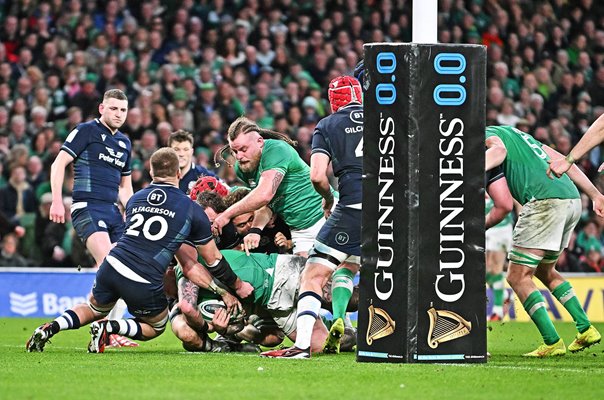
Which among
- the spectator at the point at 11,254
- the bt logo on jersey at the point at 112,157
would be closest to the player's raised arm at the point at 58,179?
the bt logo on jersey at the point at 112,157

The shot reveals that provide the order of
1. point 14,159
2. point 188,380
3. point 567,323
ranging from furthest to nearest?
point 14,159, point 567,323, point 188,380

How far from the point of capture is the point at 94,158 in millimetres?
11758

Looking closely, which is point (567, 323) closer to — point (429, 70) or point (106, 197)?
point (106, 197)

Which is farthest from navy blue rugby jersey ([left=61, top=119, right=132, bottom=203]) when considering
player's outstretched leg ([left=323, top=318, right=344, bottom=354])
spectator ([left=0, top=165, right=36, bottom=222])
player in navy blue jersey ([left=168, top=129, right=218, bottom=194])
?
spectator ([left=0, top=165, right=36, bottom=222])

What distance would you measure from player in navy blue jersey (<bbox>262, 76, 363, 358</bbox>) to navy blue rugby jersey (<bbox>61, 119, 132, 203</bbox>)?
2.71m

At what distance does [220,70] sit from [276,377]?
13037mm

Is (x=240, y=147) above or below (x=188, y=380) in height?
above

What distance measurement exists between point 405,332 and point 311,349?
5.69 feet

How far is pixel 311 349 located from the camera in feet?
31.7

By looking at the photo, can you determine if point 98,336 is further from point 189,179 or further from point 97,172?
point 189,179

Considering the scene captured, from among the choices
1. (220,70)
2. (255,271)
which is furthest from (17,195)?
(255,271)

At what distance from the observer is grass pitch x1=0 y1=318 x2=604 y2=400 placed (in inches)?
260

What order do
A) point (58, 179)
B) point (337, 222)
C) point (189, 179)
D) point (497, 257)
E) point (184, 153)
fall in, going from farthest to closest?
point (497, 257) < point (189, 179) < point (184, 153) < point (58, 179) < point (337, 222)

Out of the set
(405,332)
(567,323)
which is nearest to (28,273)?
(567,323)
